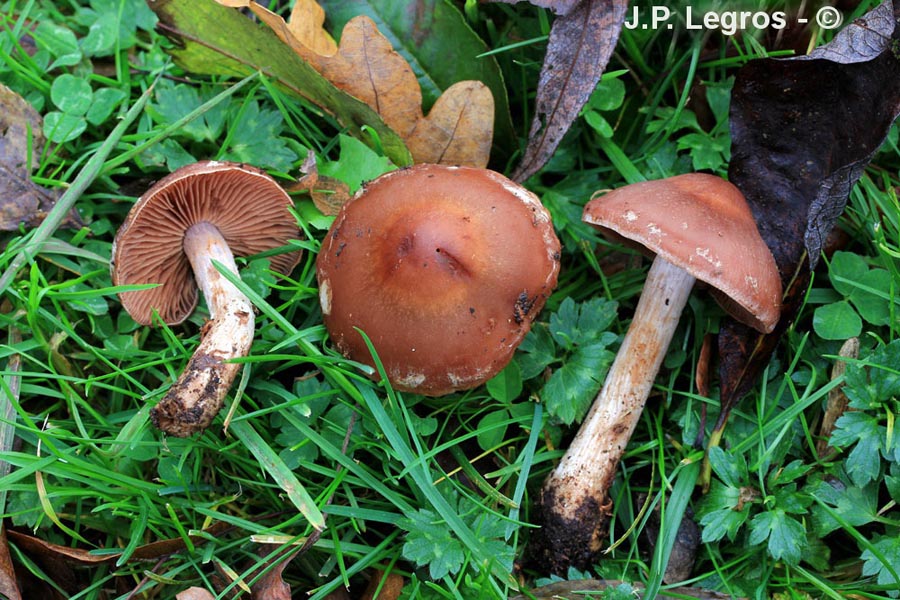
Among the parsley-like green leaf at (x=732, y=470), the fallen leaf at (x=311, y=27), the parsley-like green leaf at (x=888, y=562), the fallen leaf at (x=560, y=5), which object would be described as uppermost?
the fallen leaf at (x=560, y=5)

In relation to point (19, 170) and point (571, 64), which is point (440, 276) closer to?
point (571, 64)

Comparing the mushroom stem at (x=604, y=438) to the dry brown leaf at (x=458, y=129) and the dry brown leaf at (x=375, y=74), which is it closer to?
the dry brown leaf at (x=458, y=129)

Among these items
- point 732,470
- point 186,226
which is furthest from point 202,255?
point 732,470

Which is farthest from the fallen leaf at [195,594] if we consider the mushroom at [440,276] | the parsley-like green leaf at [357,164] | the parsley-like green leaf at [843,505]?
the parsley-like green leaf at [843,505]

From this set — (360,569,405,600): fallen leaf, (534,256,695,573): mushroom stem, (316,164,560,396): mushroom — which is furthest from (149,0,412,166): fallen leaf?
(360,569,405,600): fallen leaf

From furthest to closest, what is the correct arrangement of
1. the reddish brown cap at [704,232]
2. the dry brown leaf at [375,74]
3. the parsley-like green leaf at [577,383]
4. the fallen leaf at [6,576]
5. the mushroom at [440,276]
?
the dry brown leaf at [375,74], the parsley-like green leaf at [577,383], the fallen leaf at [6,576], the mushroom at [440,276], the reddish brown cap at [704,232]

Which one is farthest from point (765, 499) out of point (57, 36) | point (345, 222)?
point (57, 36)
